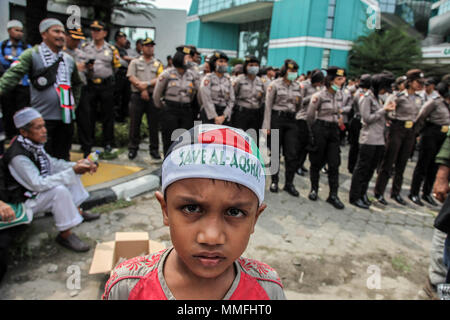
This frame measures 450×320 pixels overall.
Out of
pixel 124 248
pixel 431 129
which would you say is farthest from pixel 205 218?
pixel 431 129

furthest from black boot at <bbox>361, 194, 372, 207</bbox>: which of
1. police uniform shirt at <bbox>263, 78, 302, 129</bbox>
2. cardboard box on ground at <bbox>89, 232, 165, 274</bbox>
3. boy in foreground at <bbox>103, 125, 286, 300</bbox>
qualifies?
boy in foreground at <bbox>103, 125, 286, 300</bbox>

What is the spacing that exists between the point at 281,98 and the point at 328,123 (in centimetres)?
89

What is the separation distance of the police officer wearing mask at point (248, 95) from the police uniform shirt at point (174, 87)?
1.24m

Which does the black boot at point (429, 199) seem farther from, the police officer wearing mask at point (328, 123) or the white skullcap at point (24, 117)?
the white skullcap at point (24, 117)

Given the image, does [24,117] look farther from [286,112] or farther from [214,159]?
[286,112]

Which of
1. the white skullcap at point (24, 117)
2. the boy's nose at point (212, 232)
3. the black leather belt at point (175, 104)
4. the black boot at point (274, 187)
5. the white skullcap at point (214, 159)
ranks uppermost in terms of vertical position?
the black leather belt at point (175, 104)

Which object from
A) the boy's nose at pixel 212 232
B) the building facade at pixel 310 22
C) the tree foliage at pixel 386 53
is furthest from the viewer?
the building facade at pixel 310 22

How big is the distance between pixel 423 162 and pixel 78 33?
6.21 meters

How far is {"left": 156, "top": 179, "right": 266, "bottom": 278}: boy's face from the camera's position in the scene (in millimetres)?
968

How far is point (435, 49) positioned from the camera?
2073 centimetres

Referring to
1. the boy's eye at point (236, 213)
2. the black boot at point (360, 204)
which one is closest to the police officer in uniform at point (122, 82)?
the black boot at point (360, 204)

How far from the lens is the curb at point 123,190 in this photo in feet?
14.0

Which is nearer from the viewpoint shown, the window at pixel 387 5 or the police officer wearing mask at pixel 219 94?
the police officer wearing mask at pixel 219 94
